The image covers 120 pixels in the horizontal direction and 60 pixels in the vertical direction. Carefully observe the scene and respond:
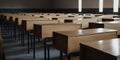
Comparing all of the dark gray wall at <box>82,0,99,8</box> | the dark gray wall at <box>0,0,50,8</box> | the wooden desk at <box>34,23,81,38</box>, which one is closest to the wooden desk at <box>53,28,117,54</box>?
the wooden desk at <box>34,23,81,38</box>

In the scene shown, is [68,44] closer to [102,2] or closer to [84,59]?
[84,59]

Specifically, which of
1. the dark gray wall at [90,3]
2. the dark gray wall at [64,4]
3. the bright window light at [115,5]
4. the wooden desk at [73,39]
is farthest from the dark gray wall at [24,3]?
the wooden desk at [73,39]

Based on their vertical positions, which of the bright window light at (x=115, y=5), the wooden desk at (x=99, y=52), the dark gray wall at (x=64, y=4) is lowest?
the wooden desk at (x=99, y=52)

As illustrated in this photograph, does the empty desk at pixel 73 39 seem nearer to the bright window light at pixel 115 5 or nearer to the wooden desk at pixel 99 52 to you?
the wooden desk at pixel 99 52

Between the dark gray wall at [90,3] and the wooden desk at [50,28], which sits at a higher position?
the dark gray wall at [90,3]

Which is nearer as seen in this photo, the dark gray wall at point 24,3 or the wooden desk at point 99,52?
the wooden desk at point 99,52

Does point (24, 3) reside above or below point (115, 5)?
above

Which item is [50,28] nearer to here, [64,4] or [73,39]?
[73,39]

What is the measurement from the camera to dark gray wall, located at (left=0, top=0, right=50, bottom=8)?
15.8 m

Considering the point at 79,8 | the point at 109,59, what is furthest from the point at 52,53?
the point at 79,8

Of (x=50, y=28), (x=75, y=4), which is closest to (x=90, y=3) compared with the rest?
(x=75, y=4)

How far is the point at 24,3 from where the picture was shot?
16406mm

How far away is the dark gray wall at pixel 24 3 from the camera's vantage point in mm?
15769

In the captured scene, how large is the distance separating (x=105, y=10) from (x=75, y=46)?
29.9 ft
